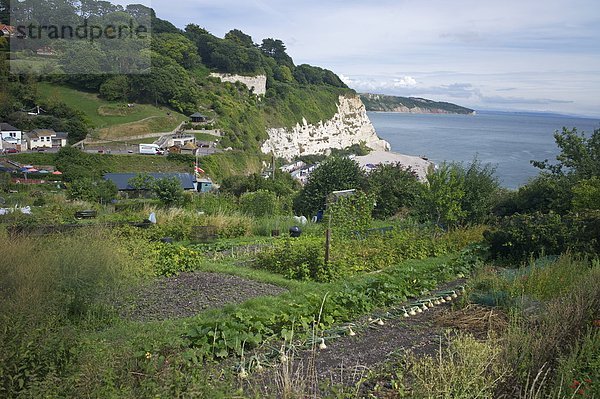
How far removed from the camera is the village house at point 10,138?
4316 centimetres

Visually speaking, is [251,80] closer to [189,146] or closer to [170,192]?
[189,146]

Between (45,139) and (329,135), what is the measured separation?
5402 centimetres

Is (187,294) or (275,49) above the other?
(275,49)

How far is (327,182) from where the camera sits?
850 inches

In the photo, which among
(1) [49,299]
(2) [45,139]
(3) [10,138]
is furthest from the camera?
(2) [45,139]

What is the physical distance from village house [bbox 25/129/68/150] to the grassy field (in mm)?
4701

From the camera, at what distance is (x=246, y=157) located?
5631 cm

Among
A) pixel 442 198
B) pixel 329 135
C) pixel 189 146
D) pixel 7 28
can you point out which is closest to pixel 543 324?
pixel 442 198

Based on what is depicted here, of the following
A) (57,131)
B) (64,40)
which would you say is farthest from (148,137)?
(64,40)

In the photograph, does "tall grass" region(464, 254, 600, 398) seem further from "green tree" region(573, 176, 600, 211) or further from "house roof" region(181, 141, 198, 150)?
"house roof" region(181, 141, 198, 150)

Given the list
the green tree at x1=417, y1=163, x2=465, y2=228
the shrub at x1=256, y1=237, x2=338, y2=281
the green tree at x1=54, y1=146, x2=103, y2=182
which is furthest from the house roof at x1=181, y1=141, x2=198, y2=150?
the shrub at x1=256, y1=237, x2=338, y2=281

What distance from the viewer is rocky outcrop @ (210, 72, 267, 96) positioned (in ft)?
259

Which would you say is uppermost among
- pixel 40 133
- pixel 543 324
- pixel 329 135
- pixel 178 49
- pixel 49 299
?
pixel 178 49

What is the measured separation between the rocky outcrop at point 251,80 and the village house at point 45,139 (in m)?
35.0
